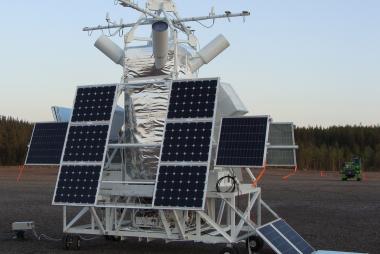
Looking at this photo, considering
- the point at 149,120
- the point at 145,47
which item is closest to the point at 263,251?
the point at 149,120

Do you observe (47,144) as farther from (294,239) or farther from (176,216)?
(294,239)

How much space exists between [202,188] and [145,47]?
455cm

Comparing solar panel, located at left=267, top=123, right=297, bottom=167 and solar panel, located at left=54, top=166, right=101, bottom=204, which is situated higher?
solar panel, located at left=267, top=123, right=297, bottom=167

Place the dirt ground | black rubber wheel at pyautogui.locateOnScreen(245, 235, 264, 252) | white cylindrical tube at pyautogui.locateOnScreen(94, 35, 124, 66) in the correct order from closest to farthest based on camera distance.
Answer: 1. black rubber wheel at pyautogui.locateOnScreen(245, 235, 264, 252)
2. the dirt ground
3. white cylindrical tube at pyautogui.locateOnScreen(94, 35, 124, 66)

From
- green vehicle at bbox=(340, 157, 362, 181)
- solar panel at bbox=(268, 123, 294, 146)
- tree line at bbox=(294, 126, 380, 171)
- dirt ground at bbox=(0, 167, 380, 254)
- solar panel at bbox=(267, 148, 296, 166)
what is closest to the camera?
dirt ground at bbox=(0, 167, 380, 254)

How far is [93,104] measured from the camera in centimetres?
1399

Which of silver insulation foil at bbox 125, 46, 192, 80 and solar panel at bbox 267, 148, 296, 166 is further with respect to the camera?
solar panel at bbox 267, 148, 296, 166

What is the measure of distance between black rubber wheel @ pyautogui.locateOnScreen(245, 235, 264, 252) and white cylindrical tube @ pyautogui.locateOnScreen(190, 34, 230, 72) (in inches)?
186

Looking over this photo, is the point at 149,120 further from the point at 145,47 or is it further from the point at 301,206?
the point at 301,206

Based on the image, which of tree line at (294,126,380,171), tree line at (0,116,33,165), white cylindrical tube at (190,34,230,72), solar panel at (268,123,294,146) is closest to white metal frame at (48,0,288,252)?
white cylindrical tube at (190,34,230,72)

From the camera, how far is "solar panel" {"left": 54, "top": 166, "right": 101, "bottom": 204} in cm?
1308

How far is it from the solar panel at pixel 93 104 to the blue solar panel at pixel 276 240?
4.65 metres

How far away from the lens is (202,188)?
38.6 feet

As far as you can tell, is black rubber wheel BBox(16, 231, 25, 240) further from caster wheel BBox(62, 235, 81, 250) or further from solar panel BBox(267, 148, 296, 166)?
solar panel BBox(267, 148, 296, 166)
